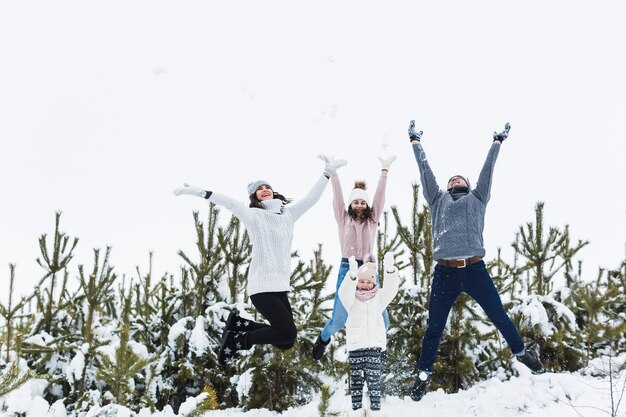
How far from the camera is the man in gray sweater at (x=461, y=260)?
482cm

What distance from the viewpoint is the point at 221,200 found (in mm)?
4672

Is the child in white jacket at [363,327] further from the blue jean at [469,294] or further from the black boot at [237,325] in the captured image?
the black boot at [237,325]

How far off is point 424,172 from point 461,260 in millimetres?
1019

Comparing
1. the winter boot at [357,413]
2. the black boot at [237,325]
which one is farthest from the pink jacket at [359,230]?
the winter boot at [357,413]

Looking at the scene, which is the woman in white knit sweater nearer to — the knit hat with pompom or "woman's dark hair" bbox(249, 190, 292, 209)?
"woman's dark hair" bbox(249, 190, 292, 209)

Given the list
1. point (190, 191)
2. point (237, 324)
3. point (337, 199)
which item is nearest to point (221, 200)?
point (190, 191)

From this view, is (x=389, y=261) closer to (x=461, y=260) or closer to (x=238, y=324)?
(x=461, y=260)

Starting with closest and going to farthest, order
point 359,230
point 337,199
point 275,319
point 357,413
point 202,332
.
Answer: point 275,319 < point 357,413 < point 359,230 < point 337,199 < point 202,332

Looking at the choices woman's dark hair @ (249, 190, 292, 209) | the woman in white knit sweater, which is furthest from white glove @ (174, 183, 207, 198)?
woman's dark hair @ (249, 190, 292, 209)

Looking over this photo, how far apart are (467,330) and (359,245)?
2471 mm

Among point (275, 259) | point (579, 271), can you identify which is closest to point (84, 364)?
point (275, 259)

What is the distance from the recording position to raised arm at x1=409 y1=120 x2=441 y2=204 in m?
5.26

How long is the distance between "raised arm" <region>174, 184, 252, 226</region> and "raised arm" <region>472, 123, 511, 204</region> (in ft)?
7.54

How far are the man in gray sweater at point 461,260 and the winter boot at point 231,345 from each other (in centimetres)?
181
